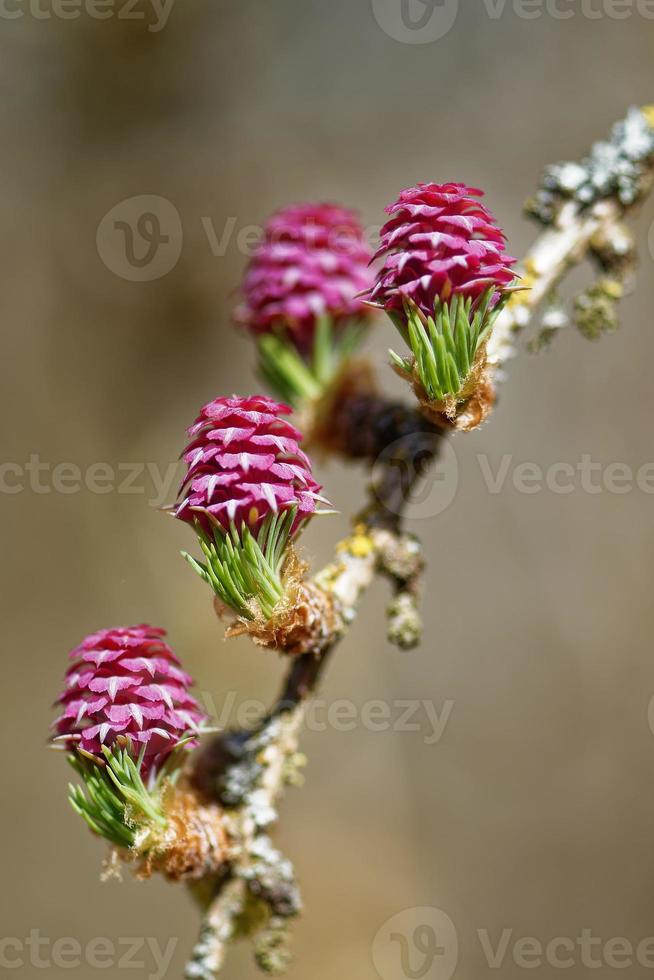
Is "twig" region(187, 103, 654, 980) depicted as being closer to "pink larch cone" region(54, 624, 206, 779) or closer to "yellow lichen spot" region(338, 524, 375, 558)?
"yellow lichen spot" region(338, 524, 375, 558)

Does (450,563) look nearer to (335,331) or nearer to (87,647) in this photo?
(335,331)

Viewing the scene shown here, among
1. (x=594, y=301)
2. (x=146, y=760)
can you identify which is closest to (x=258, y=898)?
(x=146, y=760)

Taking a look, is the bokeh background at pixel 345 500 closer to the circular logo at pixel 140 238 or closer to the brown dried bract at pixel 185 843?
the circular logo at pixel 140 238

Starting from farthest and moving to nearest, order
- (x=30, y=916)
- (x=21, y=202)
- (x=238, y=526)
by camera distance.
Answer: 1. (x=21, y=202)
2. (x=30, y=916)
3. (x=238, y=526)

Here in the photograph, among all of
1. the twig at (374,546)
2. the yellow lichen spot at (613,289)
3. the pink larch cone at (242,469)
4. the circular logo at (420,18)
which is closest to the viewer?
the pink larch cone at (242,469)

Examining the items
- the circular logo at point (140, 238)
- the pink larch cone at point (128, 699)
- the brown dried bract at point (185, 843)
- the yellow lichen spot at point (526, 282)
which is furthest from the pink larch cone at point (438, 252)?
the circular logo at point (140, 238)

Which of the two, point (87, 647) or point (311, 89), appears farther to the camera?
point (311, 89)
